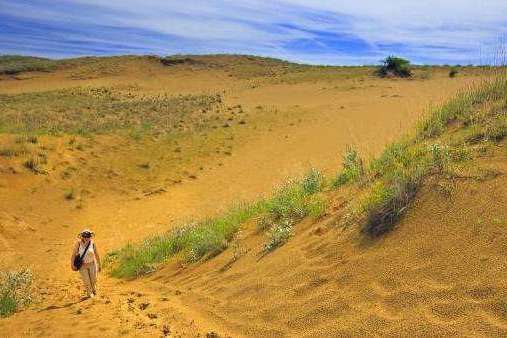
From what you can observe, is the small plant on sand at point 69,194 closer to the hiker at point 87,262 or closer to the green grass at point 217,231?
the green grass at point 217,231

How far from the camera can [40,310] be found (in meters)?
7.54

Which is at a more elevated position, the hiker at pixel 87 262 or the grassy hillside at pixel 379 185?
the grassy hillside at pixel 379 185

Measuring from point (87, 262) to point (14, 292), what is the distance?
109 cm

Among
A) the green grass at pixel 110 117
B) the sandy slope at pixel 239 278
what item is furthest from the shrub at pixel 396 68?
the sandy slope at pixel 239 278

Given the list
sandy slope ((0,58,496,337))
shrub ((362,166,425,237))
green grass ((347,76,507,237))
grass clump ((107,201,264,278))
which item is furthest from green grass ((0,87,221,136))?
shrub ((362,166,425,237))

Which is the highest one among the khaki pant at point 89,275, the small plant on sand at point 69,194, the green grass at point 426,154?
the green grass at point 426,154

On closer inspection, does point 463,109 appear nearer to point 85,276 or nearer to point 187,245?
point 187,245

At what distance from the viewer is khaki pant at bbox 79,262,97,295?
8.26m

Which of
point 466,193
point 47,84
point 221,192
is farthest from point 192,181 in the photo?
point 47,84

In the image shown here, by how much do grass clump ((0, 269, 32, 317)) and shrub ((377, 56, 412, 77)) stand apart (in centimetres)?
4302

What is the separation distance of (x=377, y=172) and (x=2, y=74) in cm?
5946

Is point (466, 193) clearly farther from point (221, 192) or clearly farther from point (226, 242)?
point (221, 192)

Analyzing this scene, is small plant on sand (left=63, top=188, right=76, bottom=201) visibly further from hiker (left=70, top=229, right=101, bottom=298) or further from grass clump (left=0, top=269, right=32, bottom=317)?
hiker (left=70, top=229, right=101, bottom=298)

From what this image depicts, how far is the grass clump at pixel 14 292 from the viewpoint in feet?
24.9
